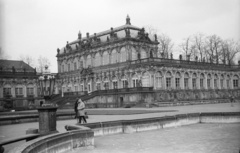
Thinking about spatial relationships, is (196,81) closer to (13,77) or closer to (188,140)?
(13,77)

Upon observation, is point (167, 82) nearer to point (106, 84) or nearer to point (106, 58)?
Answer: point (106, 84)

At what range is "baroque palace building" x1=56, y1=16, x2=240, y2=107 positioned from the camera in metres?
49.8

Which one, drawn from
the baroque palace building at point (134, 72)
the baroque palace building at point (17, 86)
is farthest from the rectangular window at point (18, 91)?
the baroque palace building at point (134, 72)

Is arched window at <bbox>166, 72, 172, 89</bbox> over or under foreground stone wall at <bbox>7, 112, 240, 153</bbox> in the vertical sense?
over

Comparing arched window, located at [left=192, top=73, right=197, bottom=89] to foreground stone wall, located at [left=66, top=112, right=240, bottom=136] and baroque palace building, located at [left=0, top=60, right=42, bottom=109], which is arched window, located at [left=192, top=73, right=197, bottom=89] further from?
foreground stone wall, located at [left=66, top=112, right=240, bottom=136]

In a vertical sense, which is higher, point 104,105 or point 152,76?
point 152,76

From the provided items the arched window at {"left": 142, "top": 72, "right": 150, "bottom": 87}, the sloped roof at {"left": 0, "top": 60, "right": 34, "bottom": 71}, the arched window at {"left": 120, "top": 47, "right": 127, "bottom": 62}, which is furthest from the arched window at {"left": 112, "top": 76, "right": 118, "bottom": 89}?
the sloped roof at {"left": 0, "top": 60, "right": 34, "bottom": 71}

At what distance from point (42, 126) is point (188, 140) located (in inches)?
246

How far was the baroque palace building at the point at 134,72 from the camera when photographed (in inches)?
1960

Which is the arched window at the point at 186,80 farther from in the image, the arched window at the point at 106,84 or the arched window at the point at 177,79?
the arched window at the point at 106,84

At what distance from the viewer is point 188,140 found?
46.0 ft

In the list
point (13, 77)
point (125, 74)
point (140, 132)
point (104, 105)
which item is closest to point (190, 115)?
point (140, 132)

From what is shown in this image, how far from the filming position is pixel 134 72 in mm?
52656

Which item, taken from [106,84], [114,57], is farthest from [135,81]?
[114,57]
